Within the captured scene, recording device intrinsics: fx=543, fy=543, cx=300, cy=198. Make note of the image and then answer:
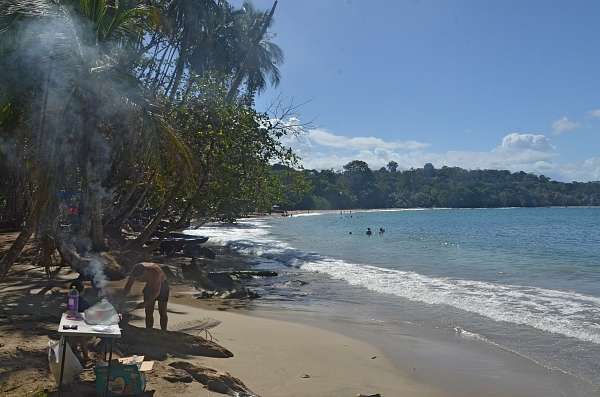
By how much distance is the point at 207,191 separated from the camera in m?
18.6

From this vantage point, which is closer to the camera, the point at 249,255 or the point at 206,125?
the point at 206,125

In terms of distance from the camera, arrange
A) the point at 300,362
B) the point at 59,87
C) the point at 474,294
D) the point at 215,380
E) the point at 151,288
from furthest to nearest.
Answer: the point at 474,294 → the point at 151,288 → the point at 300,362 → the point at 59,87 → the point at 215,380

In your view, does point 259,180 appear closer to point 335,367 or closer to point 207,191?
point 207,191

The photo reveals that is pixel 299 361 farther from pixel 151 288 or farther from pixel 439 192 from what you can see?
pixel 439 192

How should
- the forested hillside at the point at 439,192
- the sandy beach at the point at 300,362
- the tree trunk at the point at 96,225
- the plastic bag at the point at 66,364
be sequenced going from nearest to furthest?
the plastic bag at the point at 66,364
the sandy beach at the point at 300,362
the tree trunk at the point at 96,225
the forested hillside at the point at 439,192

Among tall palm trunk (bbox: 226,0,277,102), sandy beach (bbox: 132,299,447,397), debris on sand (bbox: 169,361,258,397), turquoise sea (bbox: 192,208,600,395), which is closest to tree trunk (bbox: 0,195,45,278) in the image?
sandy beach (bbox: 132,299,447,397)

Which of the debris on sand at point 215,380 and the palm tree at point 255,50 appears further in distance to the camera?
the palm tree at point 255,50

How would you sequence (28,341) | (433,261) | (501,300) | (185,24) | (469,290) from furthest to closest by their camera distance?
(185,24) → (433,261) → (469,290) → (501,300) → (28,341)

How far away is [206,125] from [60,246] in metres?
6.72

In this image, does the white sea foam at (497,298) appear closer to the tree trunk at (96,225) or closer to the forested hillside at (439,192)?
the tree trunk at (96,225)

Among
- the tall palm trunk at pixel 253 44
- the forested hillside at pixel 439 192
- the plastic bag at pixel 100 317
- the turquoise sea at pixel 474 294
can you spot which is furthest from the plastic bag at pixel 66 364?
the forested hillside at pixel 439 192

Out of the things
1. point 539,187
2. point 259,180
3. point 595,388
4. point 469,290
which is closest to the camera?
point 595,388

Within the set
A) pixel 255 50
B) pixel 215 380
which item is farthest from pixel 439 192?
pixel 215 380

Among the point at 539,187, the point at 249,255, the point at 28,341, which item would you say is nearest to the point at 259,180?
the point at 249,255
